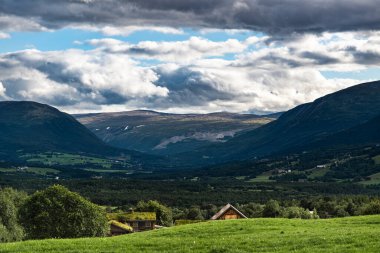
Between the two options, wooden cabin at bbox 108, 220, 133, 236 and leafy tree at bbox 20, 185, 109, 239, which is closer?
leafy tree at bbox 20, 185, 109, 239

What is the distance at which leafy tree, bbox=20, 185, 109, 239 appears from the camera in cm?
11788

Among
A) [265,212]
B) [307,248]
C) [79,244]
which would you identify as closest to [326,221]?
[307,248]

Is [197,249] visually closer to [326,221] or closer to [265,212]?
[326,221]

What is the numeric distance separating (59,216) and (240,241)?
8080cm

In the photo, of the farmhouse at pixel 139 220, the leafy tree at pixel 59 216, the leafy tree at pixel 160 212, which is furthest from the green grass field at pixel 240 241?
the leafy tree at pixel 160 212

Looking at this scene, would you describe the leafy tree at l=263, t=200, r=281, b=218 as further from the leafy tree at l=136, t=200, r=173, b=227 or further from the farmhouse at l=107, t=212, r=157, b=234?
the farmhouse at l=107, t=212, r=157, b=234

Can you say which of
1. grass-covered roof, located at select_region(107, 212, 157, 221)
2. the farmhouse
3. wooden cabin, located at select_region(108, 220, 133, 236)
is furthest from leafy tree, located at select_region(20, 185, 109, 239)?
grass-covered roof, located at select_region(107, 212, 157, 221)

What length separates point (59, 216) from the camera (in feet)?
392

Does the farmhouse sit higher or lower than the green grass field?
lower

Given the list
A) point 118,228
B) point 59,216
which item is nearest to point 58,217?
point 59,216

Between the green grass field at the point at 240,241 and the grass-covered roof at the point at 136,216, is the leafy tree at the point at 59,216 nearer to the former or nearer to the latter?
the grass-covered roof at the point at 136,216

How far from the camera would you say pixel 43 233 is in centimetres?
11700

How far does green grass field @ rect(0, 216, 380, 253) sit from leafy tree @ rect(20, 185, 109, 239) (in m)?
67.4

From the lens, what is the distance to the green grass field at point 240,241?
133ft
